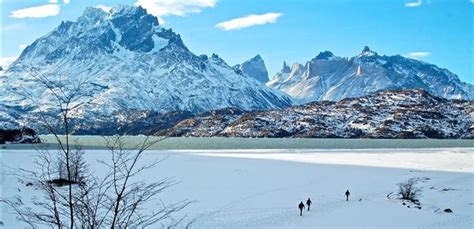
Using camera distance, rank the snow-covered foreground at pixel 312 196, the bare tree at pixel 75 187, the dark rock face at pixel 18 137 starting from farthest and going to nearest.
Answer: the dark rock face at pixel 18 137
the snow-covered foreground at pixel 312 196
the bare tree at pixel 75 187

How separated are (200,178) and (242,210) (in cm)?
1478

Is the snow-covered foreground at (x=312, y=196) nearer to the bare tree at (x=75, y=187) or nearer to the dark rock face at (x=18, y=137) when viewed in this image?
the bare tree at (x=75, y=187)

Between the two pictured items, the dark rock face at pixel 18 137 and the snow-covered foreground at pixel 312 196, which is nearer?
the snow-covered foreground at pixel 312 196

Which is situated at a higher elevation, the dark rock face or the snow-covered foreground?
the dark rock face

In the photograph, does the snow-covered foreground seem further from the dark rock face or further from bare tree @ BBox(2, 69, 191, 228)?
the dark rock face

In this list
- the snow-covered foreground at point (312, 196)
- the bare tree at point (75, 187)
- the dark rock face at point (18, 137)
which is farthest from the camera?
the dark rock face at point (18, 137)

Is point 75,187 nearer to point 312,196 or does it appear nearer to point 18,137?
point 312,196

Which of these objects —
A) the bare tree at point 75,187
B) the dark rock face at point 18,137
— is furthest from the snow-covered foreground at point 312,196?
the dark rock face at point 18,137

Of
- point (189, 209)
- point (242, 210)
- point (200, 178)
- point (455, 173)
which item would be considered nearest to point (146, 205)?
point (189, 209)

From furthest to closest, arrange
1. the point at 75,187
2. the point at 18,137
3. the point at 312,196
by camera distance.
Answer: the point at 18,137 → the point at 312,196 → the point at 75,187

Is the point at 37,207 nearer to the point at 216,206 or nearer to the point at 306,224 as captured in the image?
the point at 216,206

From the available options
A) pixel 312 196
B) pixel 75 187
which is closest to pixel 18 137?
pixel 312 196

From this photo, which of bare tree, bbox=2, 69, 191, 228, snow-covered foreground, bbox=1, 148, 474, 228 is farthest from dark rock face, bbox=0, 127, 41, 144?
bare tree, bbox=2, 69, 191, 228

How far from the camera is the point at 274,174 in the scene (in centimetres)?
4541
